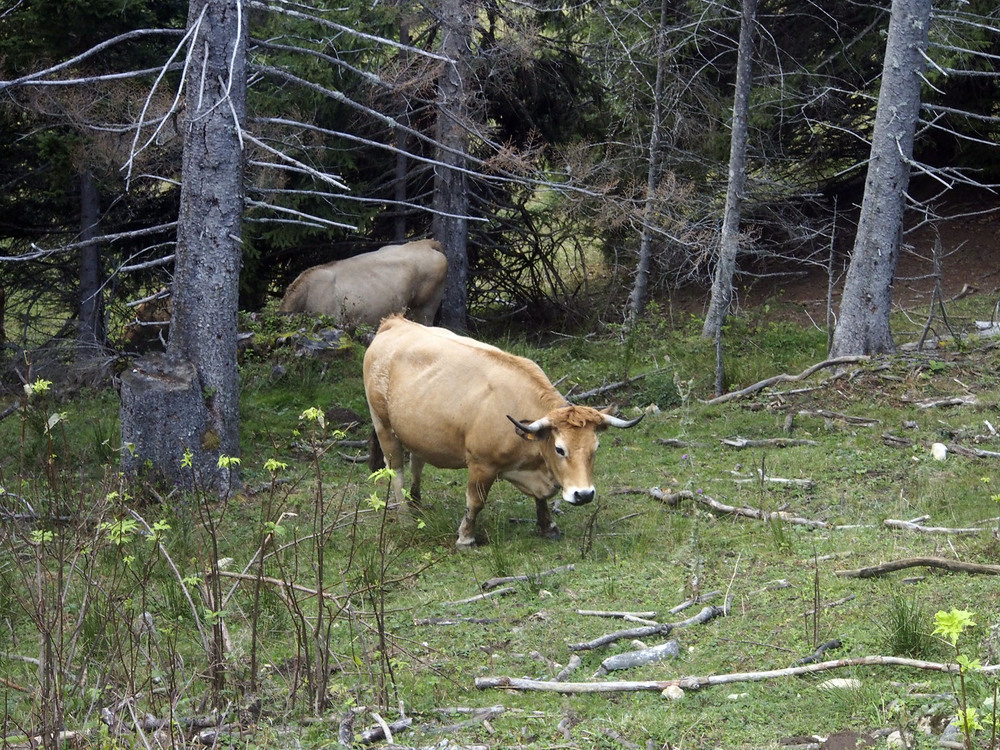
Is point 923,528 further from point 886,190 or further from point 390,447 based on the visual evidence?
point 886,190

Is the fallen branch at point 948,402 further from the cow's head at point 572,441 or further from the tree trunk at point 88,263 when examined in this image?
the tree trunk at point 88,263

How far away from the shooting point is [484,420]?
8789 mm

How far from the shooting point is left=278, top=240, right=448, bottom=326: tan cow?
661 inches

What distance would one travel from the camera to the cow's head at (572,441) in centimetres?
809

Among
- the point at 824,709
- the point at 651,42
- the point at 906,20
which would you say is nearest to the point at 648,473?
the point at 824,709

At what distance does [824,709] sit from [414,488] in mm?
5548

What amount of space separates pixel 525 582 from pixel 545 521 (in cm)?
142

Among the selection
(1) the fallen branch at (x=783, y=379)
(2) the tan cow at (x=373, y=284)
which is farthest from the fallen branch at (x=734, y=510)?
(2) the tan cow at (x=373, y=284)

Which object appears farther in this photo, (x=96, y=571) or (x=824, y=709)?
(x=96, y=571)

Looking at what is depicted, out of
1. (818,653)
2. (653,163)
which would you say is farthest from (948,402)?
(653,163)

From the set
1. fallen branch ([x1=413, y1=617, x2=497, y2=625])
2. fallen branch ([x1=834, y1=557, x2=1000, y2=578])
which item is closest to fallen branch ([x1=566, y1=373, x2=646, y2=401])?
fallen branch ([x1=413, y1=617, x2=497, y2=625])

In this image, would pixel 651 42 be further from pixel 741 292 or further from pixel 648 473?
pixel 648 473

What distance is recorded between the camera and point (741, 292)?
728 inches

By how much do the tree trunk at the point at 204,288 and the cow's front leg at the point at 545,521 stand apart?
2.98 meters
